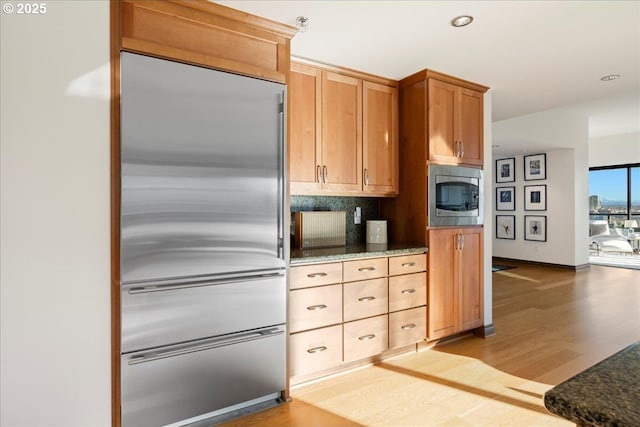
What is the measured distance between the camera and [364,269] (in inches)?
113

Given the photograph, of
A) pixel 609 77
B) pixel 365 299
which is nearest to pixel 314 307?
pixel 365 299

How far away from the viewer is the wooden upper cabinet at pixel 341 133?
9.53 feet

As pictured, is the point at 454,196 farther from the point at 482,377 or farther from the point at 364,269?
the point at 482,377

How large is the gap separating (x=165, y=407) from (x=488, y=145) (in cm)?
358

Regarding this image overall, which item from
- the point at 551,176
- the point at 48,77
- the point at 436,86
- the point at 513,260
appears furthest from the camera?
the point at 513,260

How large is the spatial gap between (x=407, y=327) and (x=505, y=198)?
6.54m

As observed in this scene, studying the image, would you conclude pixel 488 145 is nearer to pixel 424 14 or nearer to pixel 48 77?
pixel 424 14

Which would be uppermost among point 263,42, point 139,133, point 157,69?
point 263,42

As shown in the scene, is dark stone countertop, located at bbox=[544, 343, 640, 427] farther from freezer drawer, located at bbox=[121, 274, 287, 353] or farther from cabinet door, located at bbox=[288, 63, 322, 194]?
cabinet door, located at bbox=[288, 63, 322, 194]

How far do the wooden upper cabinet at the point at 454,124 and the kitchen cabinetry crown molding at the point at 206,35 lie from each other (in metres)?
1.49

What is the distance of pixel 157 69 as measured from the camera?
2.00 m

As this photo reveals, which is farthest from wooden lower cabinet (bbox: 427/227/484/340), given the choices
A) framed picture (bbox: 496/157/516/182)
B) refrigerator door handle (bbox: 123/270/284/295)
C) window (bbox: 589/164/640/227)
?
window (bbox: 589/164/640/227)

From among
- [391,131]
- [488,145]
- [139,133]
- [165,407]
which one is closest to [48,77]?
[139,133]

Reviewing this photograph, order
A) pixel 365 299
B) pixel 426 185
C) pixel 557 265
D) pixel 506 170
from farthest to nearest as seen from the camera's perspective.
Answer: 1. pixel 506 170
2. pixel 557 265
3. pixel 426 185
4. pixel 365 299
